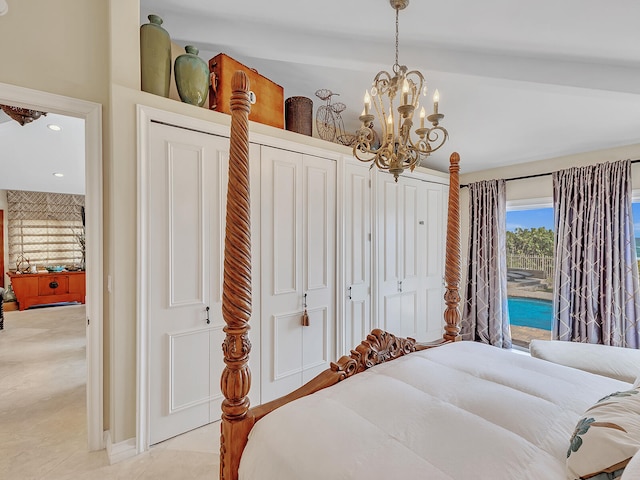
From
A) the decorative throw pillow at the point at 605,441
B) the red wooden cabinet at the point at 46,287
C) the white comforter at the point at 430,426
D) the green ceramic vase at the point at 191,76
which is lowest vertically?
the red wooden cabinet at the point at 46,287

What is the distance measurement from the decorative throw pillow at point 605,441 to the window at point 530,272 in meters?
3.39

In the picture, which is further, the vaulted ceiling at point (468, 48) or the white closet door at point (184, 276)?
the white closet door at point (184, 276)

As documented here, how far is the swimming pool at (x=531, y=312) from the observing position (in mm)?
3916

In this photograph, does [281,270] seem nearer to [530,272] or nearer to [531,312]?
[530,272]

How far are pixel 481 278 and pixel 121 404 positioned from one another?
3.96 m

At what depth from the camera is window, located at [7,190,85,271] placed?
21.0 feet

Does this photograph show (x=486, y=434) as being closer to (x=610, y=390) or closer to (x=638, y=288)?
(x=610, y=390)

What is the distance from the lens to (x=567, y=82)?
2236 mm

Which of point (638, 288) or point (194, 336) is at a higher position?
point (638, 288)

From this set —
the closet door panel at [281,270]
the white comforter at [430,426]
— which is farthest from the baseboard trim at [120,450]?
the white comforter at [430,426]

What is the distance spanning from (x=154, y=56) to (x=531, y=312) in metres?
4.76

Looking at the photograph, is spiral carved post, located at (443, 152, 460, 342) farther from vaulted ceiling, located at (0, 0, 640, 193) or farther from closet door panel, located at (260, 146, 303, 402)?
closet door panel, located at (260, 146, 303, 402)

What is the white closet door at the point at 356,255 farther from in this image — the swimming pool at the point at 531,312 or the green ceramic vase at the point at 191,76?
the swimming pool at the point at 531,312

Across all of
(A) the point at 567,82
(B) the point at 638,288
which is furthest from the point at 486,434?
(B) the point at 638,288
